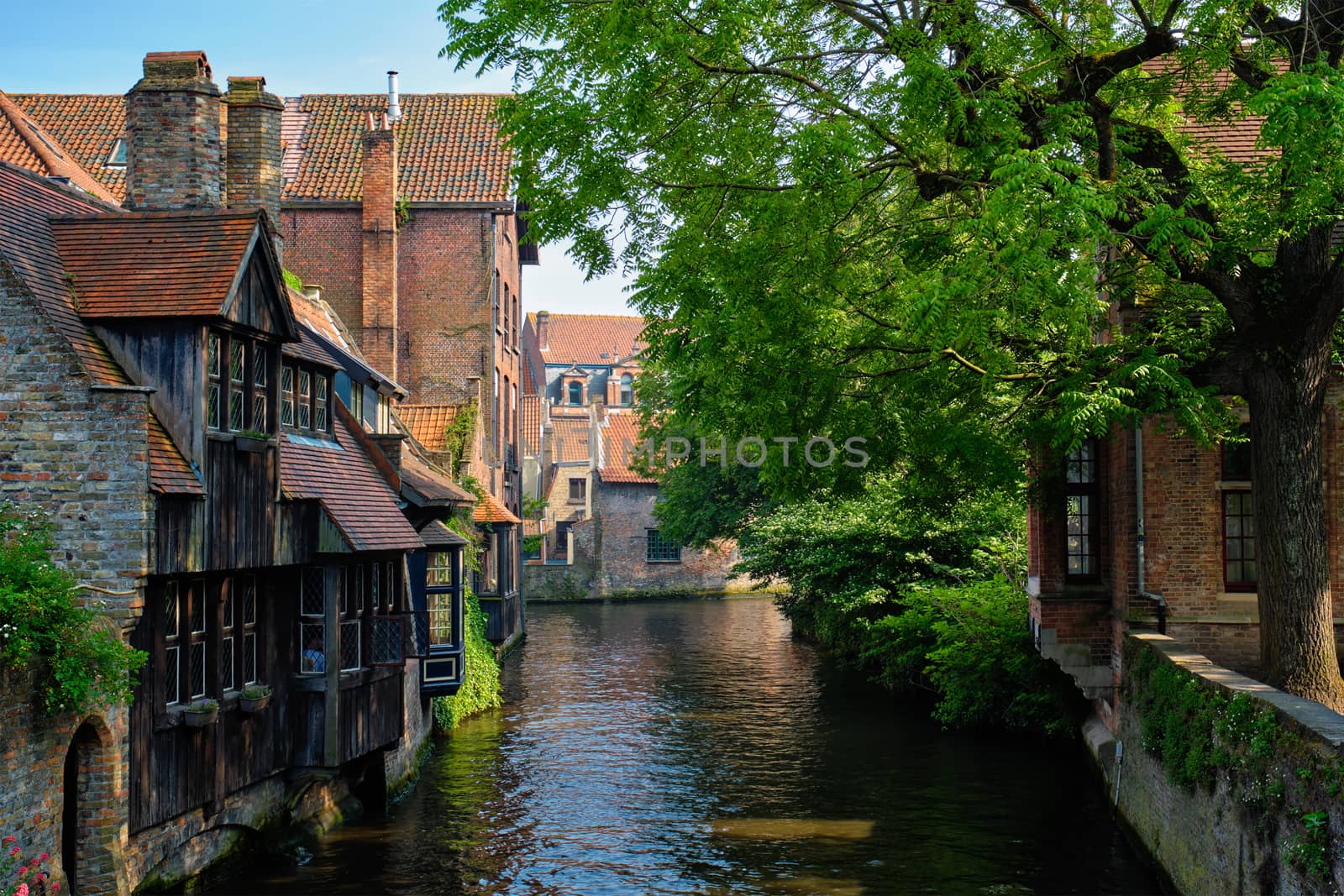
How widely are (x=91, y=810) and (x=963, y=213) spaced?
1018cm

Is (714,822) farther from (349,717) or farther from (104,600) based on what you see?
(104,600)

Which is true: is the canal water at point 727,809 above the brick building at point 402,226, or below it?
below

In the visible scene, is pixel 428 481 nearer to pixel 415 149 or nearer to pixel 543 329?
pixel 415 149

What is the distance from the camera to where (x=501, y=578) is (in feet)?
103

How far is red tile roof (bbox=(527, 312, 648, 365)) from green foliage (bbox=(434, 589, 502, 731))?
58387 millimetres

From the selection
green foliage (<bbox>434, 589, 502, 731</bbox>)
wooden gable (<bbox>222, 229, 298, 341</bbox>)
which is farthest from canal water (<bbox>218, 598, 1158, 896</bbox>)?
wooden gable (<bbox>222, 229, 298, 341</bbox>)

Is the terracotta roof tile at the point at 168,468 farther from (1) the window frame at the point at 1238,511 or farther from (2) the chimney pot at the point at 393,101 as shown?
(2) the chimney pot at the point at 393,101

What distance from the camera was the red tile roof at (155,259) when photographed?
480 inches

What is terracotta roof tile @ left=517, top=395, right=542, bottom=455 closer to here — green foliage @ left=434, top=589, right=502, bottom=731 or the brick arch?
green foliage @ left=434, top=589, right=502, bottom=731

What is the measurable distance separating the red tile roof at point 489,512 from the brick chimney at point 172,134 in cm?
1312

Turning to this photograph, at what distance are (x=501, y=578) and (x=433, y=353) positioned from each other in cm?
579

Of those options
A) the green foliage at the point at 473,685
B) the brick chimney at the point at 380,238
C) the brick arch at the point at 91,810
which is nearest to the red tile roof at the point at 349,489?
the brick arch at the point at 91,810

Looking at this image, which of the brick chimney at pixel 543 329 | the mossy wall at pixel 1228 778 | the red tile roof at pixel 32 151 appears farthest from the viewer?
the brick chimney at pixel 543 329

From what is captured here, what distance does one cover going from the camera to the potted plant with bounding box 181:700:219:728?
12008 mm
